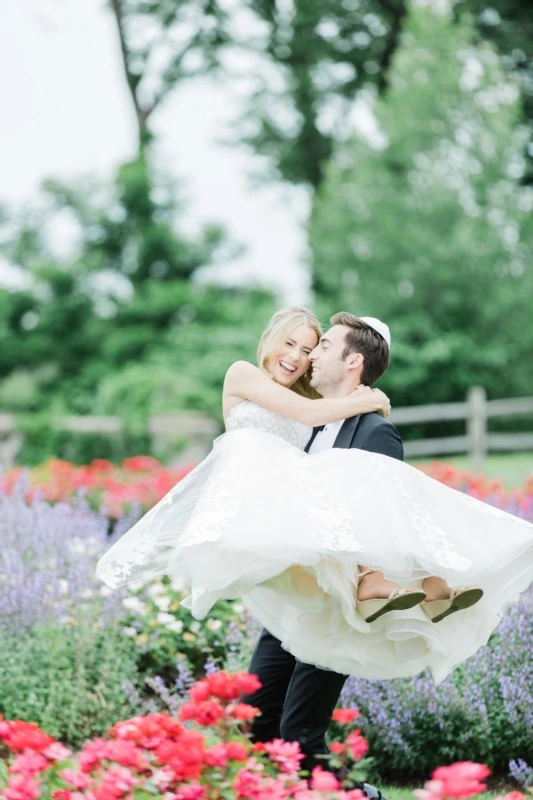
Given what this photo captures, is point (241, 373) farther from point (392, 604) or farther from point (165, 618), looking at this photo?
point (165, 618)

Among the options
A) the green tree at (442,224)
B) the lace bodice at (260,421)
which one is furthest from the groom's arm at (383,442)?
the green tree at (442,224)

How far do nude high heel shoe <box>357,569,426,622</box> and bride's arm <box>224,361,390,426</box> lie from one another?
1.76ft

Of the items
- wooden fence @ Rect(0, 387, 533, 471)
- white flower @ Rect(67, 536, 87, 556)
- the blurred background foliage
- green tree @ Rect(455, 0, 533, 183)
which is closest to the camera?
white flower @ Rect(67, 536, 87, 556)

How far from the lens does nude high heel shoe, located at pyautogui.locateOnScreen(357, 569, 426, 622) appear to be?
106 inches

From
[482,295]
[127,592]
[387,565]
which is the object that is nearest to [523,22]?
[482,295]

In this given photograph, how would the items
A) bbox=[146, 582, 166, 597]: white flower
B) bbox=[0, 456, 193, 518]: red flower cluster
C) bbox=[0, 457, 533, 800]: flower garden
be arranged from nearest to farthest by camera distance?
bbox=[0, 457, 533, 800]: flower garden
bbox=[146, 582, 166, 597]: white flower
bbox=[0, 456, 193, 518]: red flower cluster

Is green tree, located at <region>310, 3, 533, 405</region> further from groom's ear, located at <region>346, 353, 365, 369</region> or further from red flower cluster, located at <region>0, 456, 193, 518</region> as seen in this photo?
groom's ear, located at <region>346, 353, 365, 369</region>

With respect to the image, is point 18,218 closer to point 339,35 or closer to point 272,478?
point 339,35

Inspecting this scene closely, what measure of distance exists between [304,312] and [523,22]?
2080 centimetres

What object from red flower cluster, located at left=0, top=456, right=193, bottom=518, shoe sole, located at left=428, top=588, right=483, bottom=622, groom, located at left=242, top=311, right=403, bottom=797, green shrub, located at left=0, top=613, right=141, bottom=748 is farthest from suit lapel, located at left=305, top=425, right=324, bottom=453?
red flower cluster, located at left=0, top=456, right=193, bottom=518

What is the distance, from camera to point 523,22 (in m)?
21.9

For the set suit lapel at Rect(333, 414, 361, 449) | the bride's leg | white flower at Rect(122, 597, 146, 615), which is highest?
suit lapel at Rect(333, 414, 361, 449)

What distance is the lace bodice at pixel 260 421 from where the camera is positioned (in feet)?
11.0

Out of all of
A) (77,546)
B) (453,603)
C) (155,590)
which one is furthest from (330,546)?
(77,546)
